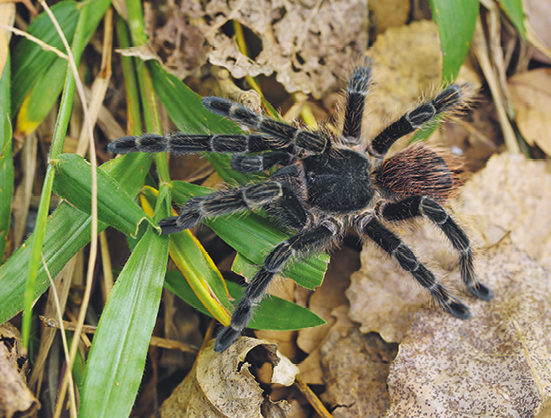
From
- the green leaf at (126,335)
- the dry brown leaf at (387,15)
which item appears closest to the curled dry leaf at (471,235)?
the green leaf at (126,335)

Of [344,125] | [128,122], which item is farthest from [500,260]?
[128,122]

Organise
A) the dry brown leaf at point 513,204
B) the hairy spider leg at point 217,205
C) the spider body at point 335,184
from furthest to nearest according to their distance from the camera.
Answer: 1. the dry brown leaf at point 513,204
2. the spider body at point 335,184
3. the hairy spider leg at point 217,205

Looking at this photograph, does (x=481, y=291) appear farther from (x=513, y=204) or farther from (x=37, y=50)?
(x=37, y=50)

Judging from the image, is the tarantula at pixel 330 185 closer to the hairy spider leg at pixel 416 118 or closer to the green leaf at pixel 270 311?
the hairy spider leg at pixel 416 118

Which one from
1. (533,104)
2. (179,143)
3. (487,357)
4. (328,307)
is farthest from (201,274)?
(533,104)

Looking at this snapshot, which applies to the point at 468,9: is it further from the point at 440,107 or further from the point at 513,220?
the point at 513,220

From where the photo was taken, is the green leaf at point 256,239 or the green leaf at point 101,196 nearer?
the green leaf at point 101,196
